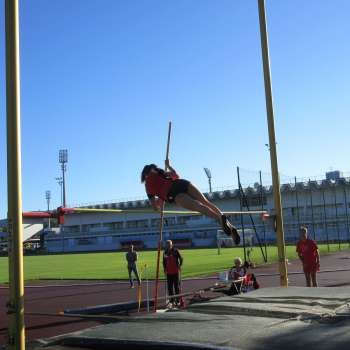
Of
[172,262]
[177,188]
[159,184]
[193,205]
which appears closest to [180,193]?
[177,188]

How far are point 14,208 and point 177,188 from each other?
2853 mm

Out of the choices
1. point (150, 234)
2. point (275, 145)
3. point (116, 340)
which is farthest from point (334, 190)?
point (116, 340)

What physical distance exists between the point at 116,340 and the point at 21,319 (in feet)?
2.95

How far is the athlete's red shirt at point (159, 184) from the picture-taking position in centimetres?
744

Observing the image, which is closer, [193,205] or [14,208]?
[14,208]

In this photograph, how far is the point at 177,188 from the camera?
729 cm

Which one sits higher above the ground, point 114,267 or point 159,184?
point 159,184

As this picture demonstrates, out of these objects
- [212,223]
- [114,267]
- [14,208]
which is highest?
[212,223]

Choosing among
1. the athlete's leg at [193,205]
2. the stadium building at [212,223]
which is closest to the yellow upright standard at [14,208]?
the athlete's leg at [193,205]

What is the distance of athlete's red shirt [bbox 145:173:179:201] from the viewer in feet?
24.4

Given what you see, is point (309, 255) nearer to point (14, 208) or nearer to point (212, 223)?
point (14, 208)

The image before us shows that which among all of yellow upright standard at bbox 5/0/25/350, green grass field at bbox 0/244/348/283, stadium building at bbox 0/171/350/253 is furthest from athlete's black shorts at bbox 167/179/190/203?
stadium building at bbox 0/171/350/253

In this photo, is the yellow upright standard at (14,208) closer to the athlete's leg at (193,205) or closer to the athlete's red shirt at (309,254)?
the athlete's leg at (193,205)

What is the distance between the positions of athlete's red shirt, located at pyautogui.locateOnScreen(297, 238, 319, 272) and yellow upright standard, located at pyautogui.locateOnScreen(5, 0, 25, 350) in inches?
343
